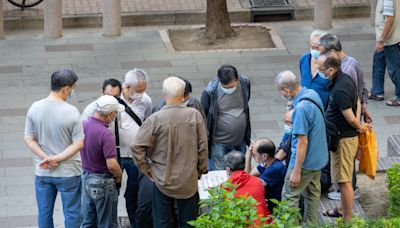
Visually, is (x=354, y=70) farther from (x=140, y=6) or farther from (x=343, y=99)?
(x=140, y=6)

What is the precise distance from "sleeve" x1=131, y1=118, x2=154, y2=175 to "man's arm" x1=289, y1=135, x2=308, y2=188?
1.25 meters

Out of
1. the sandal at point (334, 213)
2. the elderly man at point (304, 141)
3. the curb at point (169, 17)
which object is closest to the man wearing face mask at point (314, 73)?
the elderly man at point (304, 141)

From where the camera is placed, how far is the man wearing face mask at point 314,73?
388 inches

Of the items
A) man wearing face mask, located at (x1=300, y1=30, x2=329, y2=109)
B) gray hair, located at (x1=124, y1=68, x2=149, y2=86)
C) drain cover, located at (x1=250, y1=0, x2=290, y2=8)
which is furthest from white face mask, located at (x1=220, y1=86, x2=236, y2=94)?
drain cover, located at (x1=250, y1=0, x2=290, y2=8)

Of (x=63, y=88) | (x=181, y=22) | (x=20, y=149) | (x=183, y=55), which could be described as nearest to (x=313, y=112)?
(x=63, y=88)

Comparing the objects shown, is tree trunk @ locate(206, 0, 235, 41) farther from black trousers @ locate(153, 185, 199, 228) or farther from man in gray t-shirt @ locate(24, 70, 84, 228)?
black trousers @ locate(153, 185, 199, 228)

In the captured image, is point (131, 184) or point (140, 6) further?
point (140, 6)

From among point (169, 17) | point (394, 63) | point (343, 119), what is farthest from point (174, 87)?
point (169, 17)

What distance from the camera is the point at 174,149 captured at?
29.2ft

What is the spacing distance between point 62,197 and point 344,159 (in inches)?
101

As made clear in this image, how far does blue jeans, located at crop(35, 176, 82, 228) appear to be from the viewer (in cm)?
949

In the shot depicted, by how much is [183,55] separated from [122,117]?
20.5 feet

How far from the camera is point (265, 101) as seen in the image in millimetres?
14383

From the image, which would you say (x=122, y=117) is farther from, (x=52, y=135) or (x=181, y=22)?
(x=181, y=22)
